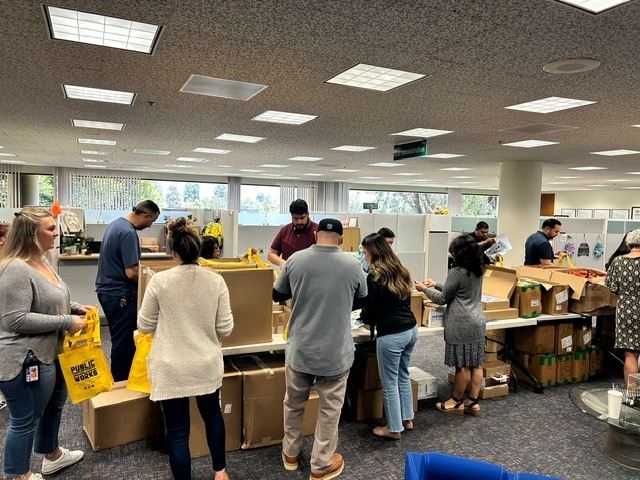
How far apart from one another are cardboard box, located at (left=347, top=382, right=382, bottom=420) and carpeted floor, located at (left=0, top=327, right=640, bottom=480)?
0.21 ft

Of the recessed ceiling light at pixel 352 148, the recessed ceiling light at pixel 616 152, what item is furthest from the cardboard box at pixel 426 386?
the recessed ceiling light at pixel 616 152

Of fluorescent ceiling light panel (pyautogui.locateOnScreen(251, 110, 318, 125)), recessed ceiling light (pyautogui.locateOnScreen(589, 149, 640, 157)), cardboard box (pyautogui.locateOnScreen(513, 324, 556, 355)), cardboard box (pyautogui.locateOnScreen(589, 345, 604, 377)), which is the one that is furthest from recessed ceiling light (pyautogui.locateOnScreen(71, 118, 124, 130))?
recessed ceiling light (pyautogui.locateOnScreen(589, 149, 640, 157))

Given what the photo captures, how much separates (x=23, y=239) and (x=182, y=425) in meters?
1.10

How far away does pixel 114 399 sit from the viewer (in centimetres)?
286

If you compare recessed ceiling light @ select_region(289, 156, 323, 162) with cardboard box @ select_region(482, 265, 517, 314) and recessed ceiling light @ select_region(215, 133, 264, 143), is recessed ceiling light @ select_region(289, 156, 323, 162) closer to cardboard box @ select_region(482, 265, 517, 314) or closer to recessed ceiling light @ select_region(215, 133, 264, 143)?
recessed ceiling light @ select_region(215, 133, 264, 143)

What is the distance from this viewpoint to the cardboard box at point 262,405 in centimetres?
285

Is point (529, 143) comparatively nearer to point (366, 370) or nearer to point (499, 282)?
point (499, 282)

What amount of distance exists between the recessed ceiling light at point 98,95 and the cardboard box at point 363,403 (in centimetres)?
314

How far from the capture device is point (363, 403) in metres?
3.35

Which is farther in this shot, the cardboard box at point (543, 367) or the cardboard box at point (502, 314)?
the cardboard box at point (543, 367)

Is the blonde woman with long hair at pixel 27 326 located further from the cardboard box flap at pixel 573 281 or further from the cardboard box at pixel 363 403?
the cardboard box flap at pixel 573 281

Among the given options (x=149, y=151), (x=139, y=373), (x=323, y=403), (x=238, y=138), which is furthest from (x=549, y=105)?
(x=149, y=151)

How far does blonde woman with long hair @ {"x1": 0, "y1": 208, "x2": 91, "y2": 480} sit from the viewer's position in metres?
2.01

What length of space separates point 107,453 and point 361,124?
13.1 feet
